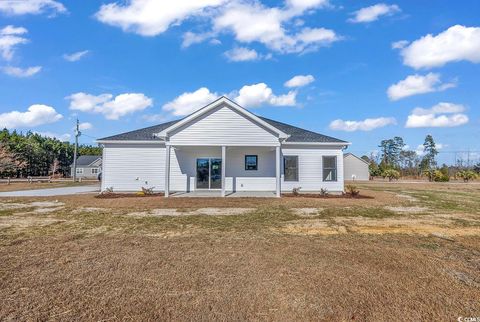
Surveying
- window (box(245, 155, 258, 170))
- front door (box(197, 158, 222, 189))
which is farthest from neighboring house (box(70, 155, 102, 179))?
window (box(245, 155, 258, 170))

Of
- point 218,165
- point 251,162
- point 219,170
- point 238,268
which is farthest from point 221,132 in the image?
point 238,268

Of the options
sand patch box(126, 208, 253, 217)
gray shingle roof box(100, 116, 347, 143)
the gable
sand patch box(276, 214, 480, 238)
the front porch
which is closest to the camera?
sand patch box(276, 214, 480, 238)

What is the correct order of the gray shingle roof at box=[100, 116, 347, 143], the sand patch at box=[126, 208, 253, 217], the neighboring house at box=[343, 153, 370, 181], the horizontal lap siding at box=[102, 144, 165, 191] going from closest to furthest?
the sand patch at box=[126, 208, 253, 217] < the horizontal lap siding at box=[102, 144, 165, 191] < the gray shingle roof at box=[100, 116, 347, 143] < the neighboring house at box=[343, 153, 370, 181]

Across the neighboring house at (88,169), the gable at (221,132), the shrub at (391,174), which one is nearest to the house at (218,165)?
the gable at (221,132)

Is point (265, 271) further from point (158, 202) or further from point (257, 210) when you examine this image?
point (158, 202)

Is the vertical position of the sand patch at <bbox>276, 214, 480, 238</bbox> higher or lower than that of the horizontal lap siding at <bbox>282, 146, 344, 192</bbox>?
lower

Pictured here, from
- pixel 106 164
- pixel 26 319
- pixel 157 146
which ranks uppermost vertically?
pixel 157 146

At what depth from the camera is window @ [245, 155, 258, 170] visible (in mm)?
18062

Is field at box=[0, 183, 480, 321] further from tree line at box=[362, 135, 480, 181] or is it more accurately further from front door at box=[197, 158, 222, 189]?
tree line at box=[362, 135, 480, 181]

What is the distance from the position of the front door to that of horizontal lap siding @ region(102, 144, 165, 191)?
7.23ft

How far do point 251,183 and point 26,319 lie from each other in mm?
15196

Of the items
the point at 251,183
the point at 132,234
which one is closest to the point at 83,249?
the point at 132,234

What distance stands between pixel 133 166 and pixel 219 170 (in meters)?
5.13

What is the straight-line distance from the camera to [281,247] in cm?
611
